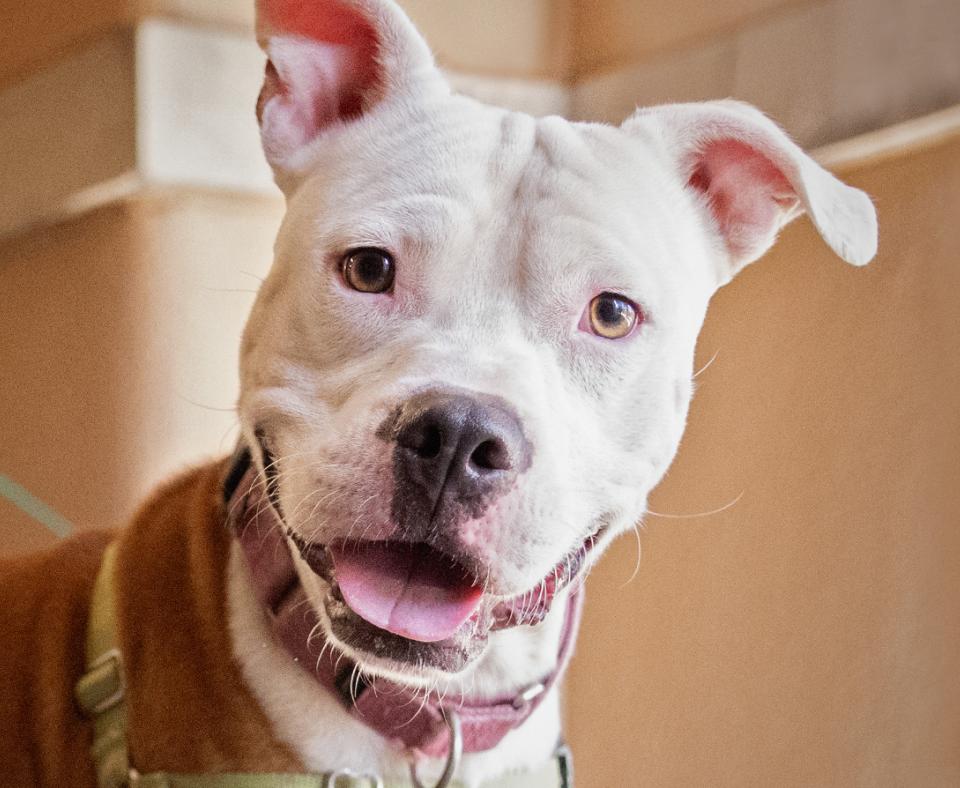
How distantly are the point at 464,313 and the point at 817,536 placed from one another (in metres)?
0.74

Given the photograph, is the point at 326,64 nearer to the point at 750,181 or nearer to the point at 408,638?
the point at 750,181

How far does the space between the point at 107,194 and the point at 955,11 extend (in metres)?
1.26

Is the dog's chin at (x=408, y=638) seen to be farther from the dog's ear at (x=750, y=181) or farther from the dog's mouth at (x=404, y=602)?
the dog's ear at (x=750, y=181)

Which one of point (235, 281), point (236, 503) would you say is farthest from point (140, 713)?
point (235, 281)

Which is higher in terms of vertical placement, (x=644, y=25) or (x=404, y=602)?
(x=644, y=25)

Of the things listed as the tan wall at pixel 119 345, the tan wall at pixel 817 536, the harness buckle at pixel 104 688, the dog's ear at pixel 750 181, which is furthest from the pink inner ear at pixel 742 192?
the harness buckle at pixel 104 688

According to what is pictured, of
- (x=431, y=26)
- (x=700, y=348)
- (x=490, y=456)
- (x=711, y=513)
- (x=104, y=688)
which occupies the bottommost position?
(x=711, y=513)

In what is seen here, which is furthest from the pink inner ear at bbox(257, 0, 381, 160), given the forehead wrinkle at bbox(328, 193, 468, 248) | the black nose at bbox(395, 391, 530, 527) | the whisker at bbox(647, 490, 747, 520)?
the whisker at bbox(647, 490, 747, 520)

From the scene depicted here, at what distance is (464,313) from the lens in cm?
91

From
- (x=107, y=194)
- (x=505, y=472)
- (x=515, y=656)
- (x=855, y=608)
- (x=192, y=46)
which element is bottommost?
(x=855, y=608)

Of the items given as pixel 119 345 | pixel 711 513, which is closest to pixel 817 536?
pixel 711 513

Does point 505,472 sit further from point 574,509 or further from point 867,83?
point 867,83

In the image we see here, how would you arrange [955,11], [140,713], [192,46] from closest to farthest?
Answer: 1. [140,713]
2. [955,11]
3. [192,46]

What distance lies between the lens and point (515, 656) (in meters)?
1.08
